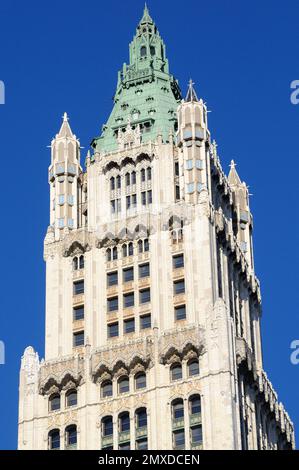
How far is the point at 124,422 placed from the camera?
144250 millimetres

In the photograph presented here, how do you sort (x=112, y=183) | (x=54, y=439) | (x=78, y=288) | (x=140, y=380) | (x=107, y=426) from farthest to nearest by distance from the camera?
(x=112, y=183) < (x=78, y=288) < (x=140, y=380) < (x=54, y=439) < (x=107, y=426)

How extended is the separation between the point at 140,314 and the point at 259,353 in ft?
43.2

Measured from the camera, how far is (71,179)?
16188 centimetres

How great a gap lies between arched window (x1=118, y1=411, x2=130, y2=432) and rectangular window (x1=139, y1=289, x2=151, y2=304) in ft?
35.8

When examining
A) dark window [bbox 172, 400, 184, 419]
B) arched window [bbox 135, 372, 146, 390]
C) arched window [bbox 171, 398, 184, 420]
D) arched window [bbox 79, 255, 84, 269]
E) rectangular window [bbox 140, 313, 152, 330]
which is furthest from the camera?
arched window [bbox 79, 255, 84, 269]

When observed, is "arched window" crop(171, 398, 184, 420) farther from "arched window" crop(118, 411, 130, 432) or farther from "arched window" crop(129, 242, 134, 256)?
"arched window" crop(129, 242, 134, 256)

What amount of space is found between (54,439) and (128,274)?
53.6ft

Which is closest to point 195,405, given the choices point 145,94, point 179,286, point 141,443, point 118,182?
point 141,443

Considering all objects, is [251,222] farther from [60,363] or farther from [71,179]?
[60,363]

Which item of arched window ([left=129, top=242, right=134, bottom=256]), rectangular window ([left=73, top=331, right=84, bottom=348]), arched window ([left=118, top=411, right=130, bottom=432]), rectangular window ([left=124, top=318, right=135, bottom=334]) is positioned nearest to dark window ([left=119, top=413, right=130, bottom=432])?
arched window ([left=118, top=411, right=130, bottom=432])

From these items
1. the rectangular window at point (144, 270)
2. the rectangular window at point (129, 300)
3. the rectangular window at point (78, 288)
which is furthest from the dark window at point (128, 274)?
the rectangular window at point (78, 288)

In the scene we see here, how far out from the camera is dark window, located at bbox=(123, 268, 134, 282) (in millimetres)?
152762

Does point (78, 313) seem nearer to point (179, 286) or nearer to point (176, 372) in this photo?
point (179, 286)
